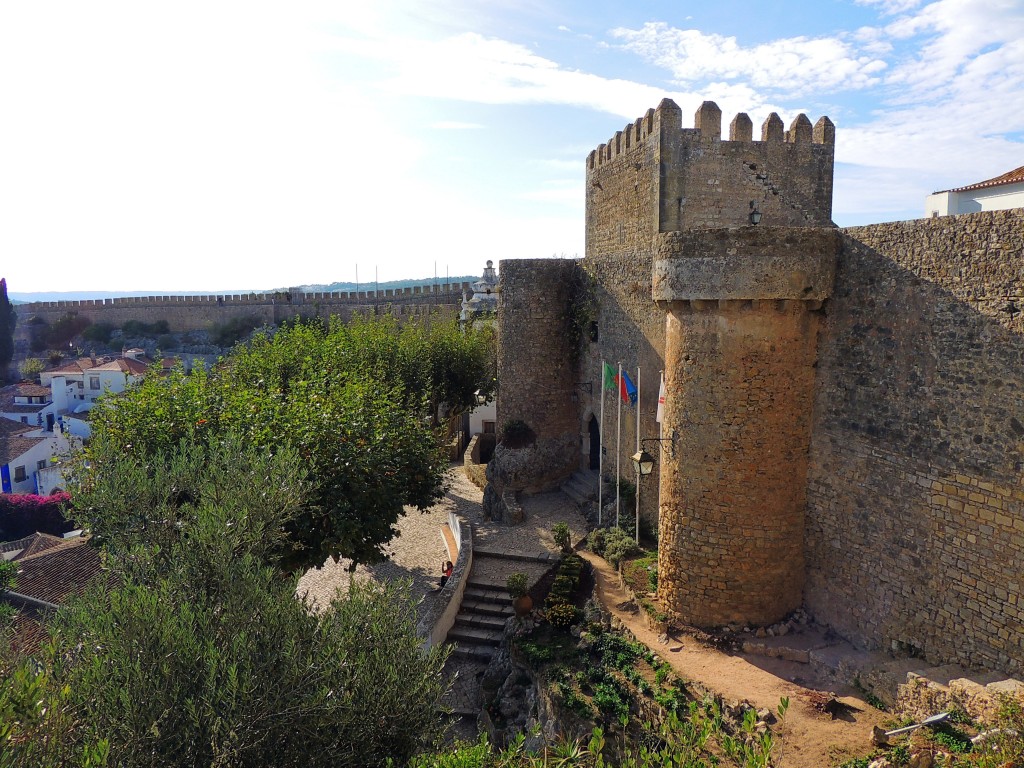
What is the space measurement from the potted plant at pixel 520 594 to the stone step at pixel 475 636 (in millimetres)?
709

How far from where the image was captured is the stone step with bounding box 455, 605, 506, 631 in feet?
46.8

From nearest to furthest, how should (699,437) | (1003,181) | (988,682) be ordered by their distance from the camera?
(988,682) < (699,437) < (1003,181)

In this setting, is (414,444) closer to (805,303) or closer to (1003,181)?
(805,303)

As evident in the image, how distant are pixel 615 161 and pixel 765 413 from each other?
37.3ft

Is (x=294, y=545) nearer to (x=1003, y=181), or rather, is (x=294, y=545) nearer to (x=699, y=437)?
(x=699, y=437)

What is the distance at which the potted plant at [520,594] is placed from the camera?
13.7 metres

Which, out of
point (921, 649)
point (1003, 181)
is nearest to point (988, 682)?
point (921, 649)

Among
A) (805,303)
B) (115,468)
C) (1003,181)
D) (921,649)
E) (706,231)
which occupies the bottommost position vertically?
(921,649)

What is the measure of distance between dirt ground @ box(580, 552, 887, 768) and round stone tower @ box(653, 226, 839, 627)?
2.23ft

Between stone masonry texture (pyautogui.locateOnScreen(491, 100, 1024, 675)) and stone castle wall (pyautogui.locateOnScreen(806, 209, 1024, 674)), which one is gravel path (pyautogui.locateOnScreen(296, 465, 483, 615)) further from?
stone castle wall (pyautogui.locateOnScreen(806, 209, 1024, 674))

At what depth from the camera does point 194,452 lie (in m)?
10.1

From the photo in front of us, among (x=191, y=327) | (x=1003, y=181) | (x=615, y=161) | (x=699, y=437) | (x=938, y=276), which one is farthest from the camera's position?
(x=191, y=327)

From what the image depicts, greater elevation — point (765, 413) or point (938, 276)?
point (938, 276)

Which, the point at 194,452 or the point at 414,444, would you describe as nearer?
the point at 194,452
